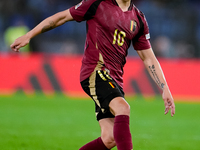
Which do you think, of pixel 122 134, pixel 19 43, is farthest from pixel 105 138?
pixel 19 43

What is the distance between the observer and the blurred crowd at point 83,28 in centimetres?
1881

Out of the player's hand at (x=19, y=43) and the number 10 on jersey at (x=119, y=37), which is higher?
the player's hand at (x=19, y=43)

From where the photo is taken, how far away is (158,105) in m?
12.6

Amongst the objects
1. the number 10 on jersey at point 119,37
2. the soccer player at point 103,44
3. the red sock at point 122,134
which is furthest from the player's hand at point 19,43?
the red sock at point 122,134

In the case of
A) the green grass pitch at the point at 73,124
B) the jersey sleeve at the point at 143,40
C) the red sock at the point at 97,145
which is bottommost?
the green grass pitch at the point at 73,124

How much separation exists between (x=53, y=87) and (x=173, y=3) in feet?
30.9

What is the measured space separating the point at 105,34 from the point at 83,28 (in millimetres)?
14646

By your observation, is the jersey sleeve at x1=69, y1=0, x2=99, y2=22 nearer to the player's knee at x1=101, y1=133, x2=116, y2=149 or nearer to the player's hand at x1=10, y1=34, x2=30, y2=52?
the player's hand at x1=10, y1=34, x2=30, y2=52

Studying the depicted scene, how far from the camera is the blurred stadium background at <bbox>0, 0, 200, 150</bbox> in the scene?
293 inches

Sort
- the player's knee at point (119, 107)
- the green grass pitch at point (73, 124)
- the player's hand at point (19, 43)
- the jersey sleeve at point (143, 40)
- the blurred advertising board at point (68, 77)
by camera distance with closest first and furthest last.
→ 1. the player's knee at point (119, 107)
2. the player's hand at point (19, 43)
3. the jersey sleeve at point (143, 40)
4. the green grass pitch at point (73, 124)
5. the blurred advertising board at point (68, 77)

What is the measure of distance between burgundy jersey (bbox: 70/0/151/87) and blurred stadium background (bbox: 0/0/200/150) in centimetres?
196

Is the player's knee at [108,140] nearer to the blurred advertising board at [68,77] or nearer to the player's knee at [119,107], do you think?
the player's knee at [119,107]

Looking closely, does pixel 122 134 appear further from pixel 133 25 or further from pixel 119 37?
pixel 133 25

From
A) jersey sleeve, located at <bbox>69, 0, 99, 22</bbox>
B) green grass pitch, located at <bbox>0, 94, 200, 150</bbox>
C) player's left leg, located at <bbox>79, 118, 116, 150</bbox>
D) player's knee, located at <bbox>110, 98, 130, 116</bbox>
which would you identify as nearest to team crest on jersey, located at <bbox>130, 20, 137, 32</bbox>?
jersey sleeve, located at <bbox>69, 0, 99, 22</bbox>
